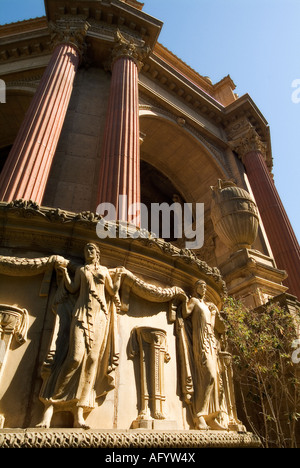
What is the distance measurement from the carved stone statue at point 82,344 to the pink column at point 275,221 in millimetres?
11194

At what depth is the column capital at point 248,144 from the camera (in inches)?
722

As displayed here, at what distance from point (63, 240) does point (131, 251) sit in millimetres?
997

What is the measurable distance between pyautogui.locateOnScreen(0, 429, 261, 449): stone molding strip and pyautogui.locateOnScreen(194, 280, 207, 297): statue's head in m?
1.85

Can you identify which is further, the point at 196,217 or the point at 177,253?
the point at 196,217

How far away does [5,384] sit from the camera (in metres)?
3.25

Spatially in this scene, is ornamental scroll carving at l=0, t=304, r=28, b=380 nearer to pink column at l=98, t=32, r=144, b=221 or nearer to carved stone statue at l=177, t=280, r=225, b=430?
carved stone statue at l=177, t=280, r=225, b=430

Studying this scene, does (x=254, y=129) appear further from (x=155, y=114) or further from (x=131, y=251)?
(x=131, y=251)

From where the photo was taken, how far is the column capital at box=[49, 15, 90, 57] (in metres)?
12.6

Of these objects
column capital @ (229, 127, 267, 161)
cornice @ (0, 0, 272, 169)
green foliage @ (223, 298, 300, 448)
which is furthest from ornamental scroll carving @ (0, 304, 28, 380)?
column capital @ (229, 127, 267, 161)

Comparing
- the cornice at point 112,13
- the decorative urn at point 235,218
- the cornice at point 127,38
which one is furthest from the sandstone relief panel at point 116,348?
the cornice at point 112,13

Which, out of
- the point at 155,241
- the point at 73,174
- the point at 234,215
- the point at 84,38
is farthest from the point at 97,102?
the point at 155,241

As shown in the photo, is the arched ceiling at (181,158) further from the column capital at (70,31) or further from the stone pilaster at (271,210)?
the column capital at (70,31)

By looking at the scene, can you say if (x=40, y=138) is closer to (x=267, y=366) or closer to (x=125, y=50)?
(x=125, y=50)

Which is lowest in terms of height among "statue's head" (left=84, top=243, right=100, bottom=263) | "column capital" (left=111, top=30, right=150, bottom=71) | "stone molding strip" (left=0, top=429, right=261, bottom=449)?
"stone molding strip" (left=0, top=429, right=261, bottom=449)
